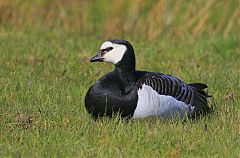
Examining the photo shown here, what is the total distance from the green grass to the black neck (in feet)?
1.25

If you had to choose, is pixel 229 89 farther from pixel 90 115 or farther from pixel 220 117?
pixel 90 115

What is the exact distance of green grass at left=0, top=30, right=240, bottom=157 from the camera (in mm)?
6027

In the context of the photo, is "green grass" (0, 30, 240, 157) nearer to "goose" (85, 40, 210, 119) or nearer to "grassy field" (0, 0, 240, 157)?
"grassy field" (0, 0, 240, 157)

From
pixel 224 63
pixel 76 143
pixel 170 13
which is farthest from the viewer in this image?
pixel 170 13

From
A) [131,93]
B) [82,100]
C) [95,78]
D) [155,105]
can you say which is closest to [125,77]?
[131,93]

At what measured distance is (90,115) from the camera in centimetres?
715

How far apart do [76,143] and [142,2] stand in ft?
22.9

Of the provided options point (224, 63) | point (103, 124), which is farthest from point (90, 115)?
point (224, 63)

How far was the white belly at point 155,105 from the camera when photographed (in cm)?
691

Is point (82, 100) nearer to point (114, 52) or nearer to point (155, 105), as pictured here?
point (114, 52)

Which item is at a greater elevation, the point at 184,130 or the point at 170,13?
the point at 170,13

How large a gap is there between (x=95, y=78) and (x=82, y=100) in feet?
4.49

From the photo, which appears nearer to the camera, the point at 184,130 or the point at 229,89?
the point at 184,130

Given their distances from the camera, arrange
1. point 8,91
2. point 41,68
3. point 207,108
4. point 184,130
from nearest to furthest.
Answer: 1. point 184,130
2. point 207,108
3. point 8,91
4. point 41,68
